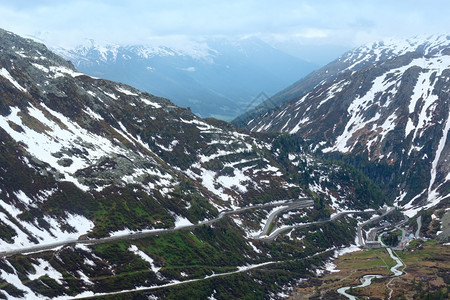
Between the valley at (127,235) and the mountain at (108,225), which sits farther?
the valley at (127,235)

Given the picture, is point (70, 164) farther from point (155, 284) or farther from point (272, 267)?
point (272, 267)

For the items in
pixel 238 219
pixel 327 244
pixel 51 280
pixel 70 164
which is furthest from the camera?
pixel 327 244

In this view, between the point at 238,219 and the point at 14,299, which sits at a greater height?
the point at 238,219

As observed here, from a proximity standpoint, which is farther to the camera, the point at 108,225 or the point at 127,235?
the point at 127,235

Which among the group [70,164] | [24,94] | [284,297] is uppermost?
[24,94]

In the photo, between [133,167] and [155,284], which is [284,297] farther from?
[133,167]

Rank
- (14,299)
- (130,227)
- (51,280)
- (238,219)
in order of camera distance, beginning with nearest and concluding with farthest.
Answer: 1. (14,299)
2. (51,280)
3. (130,227)
4. (238,219)

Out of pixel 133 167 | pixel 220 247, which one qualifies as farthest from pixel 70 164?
pixel 220 247

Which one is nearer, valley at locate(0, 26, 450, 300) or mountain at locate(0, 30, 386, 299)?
mountain at locate(0, 30, 386, 299)

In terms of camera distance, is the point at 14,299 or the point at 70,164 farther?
the point at 70,164

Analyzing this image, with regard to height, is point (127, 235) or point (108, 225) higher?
point (108, 225)
